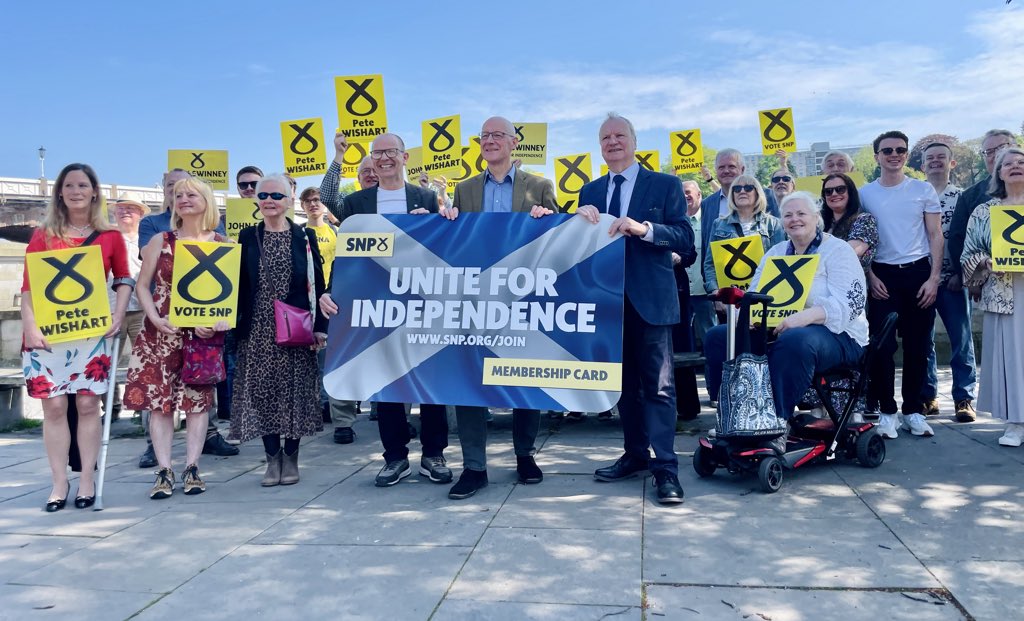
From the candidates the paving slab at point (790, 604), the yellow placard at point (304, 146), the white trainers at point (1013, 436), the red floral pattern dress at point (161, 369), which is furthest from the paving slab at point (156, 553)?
the yellow placard at point (304, 146)

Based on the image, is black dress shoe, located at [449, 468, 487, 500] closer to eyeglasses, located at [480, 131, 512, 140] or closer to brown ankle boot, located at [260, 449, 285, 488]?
brown ankle boot, located at [260, 449, 285, 488]

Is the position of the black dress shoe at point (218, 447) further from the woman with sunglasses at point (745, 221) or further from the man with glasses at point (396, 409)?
the woman with sunglasses at point (745, 221)

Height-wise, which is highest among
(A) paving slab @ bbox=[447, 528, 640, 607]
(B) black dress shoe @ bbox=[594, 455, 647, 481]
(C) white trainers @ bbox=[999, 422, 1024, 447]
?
(C) white trainers @ bbox=[999, 422, 1024, 447]

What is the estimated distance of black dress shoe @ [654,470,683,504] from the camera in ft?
14.6

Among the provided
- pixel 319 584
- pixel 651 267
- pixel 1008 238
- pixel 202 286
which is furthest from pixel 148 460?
pixel 1008 238

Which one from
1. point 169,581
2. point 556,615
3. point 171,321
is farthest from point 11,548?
point 556,615

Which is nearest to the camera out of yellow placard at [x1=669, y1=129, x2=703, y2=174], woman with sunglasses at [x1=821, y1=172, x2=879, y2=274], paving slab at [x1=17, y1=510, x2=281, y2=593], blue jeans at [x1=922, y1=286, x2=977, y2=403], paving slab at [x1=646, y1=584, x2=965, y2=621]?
paving slab at [x1=646, y1=584, x2=965, y2=621]

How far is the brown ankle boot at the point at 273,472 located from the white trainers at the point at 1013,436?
519cm

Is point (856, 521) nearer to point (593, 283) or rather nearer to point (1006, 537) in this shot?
point (1006, 537)

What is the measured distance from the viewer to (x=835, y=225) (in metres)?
6.27

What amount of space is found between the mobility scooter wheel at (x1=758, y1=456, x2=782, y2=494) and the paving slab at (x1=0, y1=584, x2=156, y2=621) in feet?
10.7

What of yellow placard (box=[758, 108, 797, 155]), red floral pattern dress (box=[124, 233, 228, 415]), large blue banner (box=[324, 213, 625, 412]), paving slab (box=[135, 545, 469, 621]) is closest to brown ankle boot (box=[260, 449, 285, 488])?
red floral pattern dress (box=[124, 233, 228, 415])

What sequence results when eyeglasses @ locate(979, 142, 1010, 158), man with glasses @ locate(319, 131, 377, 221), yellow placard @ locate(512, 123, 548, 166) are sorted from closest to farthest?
man with glasses @ locate(319, 131, 377, 221) < eyeglasses @ locate(979, 142, 1010, 158) < yellow placard @ locate(512, 123, 548, 166)

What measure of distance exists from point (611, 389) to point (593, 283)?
0.65 metres
